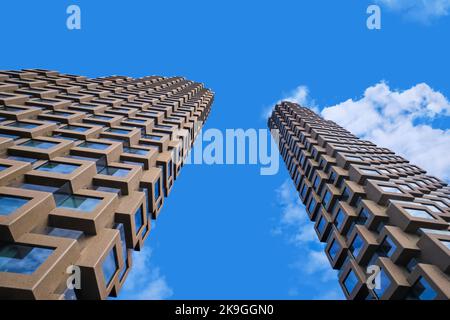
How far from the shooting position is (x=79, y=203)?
13523 mm

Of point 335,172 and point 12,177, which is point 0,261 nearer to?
point 12,177

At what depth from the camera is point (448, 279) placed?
1212 centimetres

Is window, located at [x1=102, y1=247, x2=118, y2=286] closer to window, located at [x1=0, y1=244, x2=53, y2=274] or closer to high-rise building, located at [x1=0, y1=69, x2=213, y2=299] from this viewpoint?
high-rise building, located at [x1=0, y1=69, x2=213, y2=299]

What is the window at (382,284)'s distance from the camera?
49.0 feet

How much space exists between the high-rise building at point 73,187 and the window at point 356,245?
16.2 m

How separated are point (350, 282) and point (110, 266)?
55.8 ft

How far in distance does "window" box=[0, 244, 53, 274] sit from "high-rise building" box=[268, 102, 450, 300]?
1727 centimetres

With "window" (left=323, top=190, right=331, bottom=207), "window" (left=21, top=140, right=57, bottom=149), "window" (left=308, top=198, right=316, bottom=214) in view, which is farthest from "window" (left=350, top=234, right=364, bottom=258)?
"window" (left=21, top=140, right=57, bottom=149)

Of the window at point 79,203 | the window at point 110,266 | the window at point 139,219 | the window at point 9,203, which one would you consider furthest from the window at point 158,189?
the window at point 9,203

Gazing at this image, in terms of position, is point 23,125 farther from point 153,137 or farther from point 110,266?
point 110,266

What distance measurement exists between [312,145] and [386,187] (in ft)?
46.1

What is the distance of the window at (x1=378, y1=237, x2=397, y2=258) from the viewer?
1618 cm

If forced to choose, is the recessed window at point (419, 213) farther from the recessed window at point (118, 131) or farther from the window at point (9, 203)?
the recessed window at point (118, 131)
